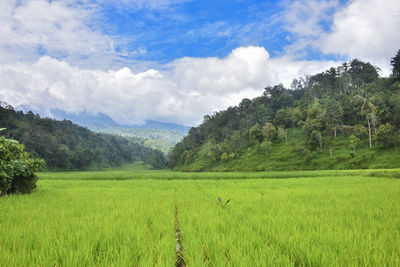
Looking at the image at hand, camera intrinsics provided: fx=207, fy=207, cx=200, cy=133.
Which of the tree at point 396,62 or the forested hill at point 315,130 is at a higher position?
the tree at point 396,62

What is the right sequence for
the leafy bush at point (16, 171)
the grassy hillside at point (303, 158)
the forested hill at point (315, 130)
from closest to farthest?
the leafy bush at point (16, 171), the grassy hillside at point (303, 158), the forested hill at point (315, 130)

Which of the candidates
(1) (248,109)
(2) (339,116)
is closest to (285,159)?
(2) (339,116)

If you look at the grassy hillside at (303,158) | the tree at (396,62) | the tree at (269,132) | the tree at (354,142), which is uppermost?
the tree at (396,62)

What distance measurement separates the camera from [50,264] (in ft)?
7.27

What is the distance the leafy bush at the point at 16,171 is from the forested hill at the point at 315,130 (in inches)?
1504

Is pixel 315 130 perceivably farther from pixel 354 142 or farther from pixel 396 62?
pixel 396 62

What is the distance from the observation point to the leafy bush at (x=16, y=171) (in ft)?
27.6

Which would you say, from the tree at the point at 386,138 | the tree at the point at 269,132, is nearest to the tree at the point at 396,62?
the tree at the point at 386,138

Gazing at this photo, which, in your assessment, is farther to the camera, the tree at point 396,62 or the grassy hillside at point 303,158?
the tree at point 396,62

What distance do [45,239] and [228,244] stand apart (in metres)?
2.57

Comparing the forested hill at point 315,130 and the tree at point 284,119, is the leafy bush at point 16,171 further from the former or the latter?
the tree at point 284,119

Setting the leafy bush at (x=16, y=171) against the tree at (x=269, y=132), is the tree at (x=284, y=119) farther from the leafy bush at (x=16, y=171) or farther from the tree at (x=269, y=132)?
the leafy bush at (x=16, y=171)

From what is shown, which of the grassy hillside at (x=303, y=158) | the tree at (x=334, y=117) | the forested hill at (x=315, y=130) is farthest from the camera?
the tree at (x=334, y=117)

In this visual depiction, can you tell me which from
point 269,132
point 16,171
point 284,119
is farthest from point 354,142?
point 16,171
